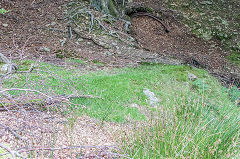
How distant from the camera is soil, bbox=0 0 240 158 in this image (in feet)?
27.0

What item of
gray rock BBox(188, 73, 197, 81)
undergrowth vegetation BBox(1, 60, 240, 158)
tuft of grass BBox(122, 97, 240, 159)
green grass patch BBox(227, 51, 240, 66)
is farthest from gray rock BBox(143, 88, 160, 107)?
green grass patch BBox(227, 51, 240, 66)

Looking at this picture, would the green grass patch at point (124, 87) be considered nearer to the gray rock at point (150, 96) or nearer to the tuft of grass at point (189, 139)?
the gray rock at point (150, 96)

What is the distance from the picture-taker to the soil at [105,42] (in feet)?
27.0

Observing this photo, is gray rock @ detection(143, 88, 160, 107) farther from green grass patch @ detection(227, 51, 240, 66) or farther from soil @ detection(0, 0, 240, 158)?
green grass patch @ detection(227, 51, 240, 66)

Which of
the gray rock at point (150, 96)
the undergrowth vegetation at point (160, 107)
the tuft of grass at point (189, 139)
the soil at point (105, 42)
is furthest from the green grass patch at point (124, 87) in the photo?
the soil at point (105, 42)

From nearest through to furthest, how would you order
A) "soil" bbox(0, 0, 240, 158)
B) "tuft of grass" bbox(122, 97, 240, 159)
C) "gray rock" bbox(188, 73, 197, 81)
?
"tuft of grass" bbox(122, 97, 240, 159) < "gray rock" bbox(188, 73, 197, 81) < "soil" bbox(0, 0, 240, 158)

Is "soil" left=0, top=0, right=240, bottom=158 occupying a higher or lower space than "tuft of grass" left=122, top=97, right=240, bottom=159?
lower

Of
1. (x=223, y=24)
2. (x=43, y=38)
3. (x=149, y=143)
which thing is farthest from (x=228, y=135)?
(x=223, y=24)

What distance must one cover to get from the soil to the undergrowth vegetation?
3.99 ft

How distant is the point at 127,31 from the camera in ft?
36.1

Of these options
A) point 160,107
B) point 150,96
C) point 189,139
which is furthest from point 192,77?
point 189,139

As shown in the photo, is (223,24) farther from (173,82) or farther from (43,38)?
(43,38)

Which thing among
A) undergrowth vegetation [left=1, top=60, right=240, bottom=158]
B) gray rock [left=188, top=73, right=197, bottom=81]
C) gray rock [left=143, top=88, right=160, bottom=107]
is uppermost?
undergrowth vegetation [left=1, top=60, right=240, bottom=158]

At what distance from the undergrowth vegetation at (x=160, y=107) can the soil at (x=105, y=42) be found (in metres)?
1.22
